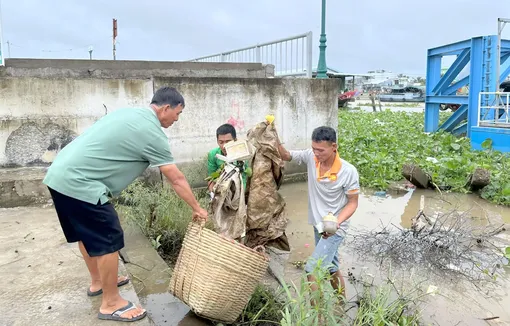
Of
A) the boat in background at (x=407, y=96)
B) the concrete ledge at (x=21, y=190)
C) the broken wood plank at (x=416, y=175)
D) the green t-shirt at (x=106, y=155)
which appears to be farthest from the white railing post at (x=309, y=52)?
the boat in background at (x=407, y=96)

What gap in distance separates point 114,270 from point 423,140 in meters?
10.1

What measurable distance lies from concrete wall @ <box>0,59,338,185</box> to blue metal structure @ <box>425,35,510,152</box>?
4.66 m

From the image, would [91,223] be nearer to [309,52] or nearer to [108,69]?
[108,69]

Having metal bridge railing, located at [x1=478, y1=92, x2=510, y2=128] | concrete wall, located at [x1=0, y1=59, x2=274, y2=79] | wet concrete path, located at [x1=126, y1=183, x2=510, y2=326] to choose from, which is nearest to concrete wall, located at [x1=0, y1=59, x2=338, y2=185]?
concrete wall, located at [x1=0, y1=59, x2=274, y2=79]

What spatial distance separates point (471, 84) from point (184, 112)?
924cm

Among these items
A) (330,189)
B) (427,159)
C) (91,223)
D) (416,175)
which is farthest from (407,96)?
(91,223)

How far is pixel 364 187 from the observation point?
749cm

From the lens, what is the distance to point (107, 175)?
2549mm

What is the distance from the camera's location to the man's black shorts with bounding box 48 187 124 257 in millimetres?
2496

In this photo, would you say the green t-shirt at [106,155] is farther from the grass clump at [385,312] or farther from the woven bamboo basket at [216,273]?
the grass clump at [385,312]

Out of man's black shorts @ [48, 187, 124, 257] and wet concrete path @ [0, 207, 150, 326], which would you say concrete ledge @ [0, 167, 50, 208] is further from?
man's black shorts @ [48, 187, 124, 257]

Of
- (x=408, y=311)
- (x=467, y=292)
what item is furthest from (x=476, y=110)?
(x=408, y=311)

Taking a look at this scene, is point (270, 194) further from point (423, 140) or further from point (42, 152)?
point (423, 140)

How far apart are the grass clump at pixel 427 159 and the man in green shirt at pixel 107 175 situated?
5.53 metres
